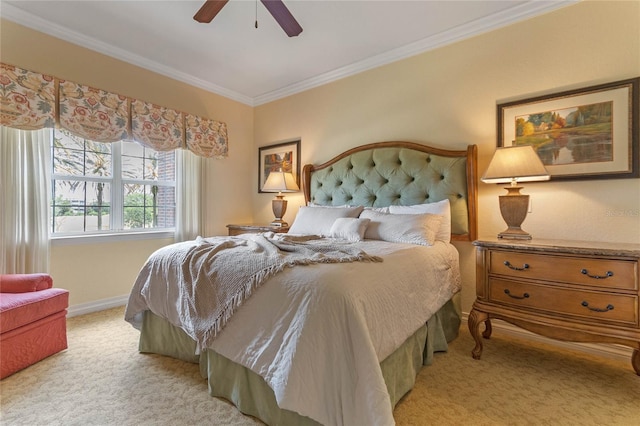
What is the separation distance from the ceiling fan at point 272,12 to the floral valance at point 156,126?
5.39 ft

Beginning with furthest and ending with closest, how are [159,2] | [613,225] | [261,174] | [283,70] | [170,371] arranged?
[261,174] < [283,70] < [159,2] < [613,225] < [170,371]

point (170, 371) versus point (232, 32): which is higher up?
point (232, 32)

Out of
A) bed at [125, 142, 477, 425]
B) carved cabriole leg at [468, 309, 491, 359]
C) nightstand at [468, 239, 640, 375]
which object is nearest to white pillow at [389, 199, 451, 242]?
bed at [125, 142, 477, 425]

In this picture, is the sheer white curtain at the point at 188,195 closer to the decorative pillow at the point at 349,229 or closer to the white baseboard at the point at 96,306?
the white baseboard at the point at 96,306

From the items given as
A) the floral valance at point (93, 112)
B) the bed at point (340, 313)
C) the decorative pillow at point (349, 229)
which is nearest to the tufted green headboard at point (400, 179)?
the bed at point (340, 313)

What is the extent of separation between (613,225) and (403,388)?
192cm

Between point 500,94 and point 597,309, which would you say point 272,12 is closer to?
point 500,94

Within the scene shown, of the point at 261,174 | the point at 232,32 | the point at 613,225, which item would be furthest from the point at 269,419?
the point at 261,174

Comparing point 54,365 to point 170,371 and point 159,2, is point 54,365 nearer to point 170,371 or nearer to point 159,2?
point 170,371

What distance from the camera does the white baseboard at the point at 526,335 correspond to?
203 cm

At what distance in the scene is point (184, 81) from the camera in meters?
3.66

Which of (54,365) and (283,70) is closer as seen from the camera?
(54,365)

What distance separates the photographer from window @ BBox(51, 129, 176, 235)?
2.87 meters

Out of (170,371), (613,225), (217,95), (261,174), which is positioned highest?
(217,95)
